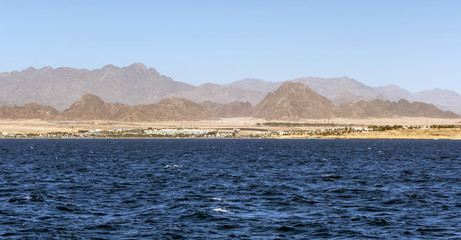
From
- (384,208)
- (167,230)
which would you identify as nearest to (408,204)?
(384,208)

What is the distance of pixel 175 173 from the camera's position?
74125 millimetres

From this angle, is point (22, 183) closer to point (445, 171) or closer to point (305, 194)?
point (305, 194)

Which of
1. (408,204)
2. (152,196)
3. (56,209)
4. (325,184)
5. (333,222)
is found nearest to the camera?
(333,222)

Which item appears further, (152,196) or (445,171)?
(445,171)

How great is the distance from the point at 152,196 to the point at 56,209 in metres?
9.82

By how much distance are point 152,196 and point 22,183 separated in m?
19.0

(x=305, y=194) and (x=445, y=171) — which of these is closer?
(x=305, y=194)

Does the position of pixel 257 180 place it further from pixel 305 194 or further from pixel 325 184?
pixel 305 194

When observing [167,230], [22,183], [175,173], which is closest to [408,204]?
[167,230]

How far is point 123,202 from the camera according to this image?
46.7 meters

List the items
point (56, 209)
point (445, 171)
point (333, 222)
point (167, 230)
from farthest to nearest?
point (445, 171)
point (56, 209)
point (333, 222)
point (167, 230)

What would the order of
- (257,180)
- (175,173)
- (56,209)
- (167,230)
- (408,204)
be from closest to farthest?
(167,230)
(56,209)
(408,204)
(257,180)
(175,173)

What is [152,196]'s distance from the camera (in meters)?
50.4

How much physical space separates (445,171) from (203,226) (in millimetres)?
53181
